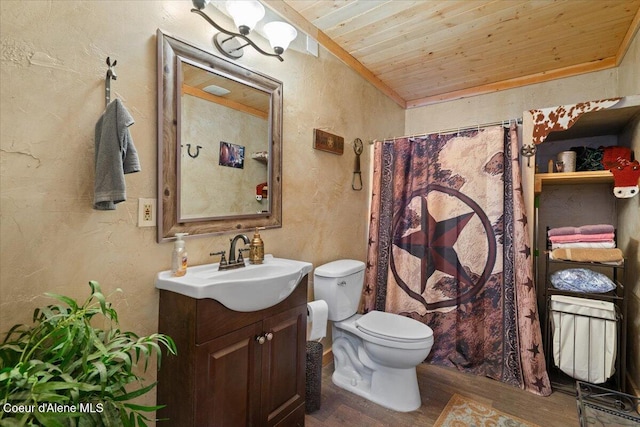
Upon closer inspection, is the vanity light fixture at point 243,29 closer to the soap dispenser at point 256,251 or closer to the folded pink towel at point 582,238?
the soap dispenser at point 256,251

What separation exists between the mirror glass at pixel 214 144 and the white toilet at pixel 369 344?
1.95ft

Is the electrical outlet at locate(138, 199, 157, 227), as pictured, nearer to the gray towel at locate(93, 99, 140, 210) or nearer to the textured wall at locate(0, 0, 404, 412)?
the textured wall at locate(0, 0, 404, 412)

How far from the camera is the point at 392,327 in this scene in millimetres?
1890

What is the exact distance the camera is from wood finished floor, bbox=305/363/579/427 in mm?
1700

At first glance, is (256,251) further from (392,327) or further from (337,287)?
(392,327)

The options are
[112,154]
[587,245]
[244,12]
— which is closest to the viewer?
[112,154]

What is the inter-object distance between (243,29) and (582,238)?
7.85 ft

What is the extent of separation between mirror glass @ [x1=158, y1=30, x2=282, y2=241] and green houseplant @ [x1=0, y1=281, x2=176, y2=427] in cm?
54

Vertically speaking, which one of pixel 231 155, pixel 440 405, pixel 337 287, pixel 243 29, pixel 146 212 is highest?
pixel 243 29

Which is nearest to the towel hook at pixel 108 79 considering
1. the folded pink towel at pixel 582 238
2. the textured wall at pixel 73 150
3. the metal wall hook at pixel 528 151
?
the textured wall at pixel 73 150

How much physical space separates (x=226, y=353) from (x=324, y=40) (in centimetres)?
213

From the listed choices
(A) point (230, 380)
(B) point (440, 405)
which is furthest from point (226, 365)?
(B) point (440, 405)

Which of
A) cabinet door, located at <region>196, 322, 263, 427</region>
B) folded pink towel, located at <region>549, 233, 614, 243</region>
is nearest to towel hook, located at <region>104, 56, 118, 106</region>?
cabinet door, located at <region>196, 322, 263, 427</region>

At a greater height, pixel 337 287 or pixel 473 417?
pixel 337 287
